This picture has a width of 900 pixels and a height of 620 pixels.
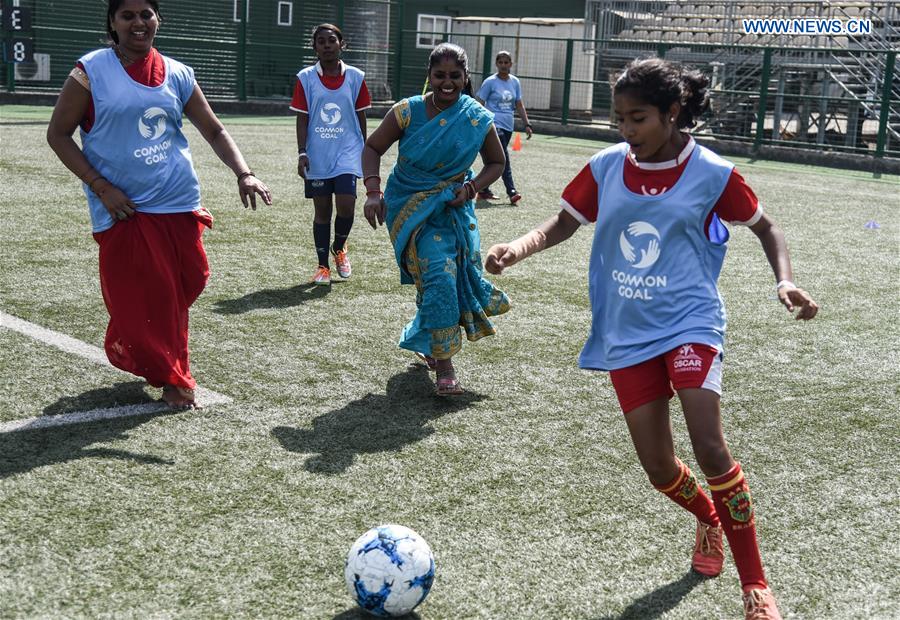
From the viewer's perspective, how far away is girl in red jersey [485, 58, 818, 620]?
11.9 feet

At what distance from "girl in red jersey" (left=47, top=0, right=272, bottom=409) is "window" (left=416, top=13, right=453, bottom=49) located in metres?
23.2

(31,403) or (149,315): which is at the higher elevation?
(149,315)

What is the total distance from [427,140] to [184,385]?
5.94 feet

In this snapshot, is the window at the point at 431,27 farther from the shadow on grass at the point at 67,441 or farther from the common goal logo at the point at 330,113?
the shadow on grass at the point at 67,441

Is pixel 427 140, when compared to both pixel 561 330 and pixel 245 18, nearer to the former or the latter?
pixel 561 330

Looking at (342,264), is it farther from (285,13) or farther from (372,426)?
(285,13)

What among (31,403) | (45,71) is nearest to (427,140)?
(31,403)

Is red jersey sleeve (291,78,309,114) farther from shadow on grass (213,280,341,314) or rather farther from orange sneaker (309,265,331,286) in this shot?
shadow on grass (213,280,341,314)

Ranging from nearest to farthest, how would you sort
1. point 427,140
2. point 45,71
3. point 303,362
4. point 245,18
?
point 427,140
point 303,362
point 45,71
point 245,18

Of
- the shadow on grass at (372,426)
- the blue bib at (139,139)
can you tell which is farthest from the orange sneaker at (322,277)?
the blue bib at (139,139)

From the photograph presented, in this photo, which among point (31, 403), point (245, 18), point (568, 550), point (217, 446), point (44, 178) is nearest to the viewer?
point (568, 550)

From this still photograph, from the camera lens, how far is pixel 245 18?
24.6 m

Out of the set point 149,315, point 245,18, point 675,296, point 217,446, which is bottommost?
point 217,446

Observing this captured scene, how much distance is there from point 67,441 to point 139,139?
1.48 metres
